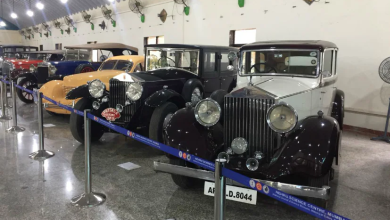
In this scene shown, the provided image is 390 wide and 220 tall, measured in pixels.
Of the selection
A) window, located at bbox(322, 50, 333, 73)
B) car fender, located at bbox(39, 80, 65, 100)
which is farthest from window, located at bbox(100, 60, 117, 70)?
window, located at bbox(322, 50, 333, 73)

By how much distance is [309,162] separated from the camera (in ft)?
8.57

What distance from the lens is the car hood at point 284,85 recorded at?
11.1 feet

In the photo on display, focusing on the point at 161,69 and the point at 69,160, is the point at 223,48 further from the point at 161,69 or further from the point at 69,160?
the point at 69,160

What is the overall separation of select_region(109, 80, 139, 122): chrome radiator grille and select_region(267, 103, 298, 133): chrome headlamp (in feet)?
8.38

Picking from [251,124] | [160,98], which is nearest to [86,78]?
[160,98]

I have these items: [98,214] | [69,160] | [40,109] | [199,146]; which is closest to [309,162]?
[199,146]

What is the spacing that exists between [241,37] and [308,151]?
6691mm

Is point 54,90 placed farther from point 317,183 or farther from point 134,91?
point 317,183

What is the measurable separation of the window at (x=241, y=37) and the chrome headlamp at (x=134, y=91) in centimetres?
473

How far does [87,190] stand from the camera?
3.26m

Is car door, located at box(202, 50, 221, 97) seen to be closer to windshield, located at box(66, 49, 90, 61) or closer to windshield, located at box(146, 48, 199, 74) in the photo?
windshield, located at box(146, 48, 199, 74)

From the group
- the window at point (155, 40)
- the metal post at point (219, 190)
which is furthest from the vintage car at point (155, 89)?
the window at point (155, 40)

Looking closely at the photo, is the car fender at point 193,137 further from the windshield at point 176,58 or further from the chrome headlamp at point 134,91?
the windshield at point 176,58

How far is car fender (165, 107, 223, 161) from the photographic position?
310cm
